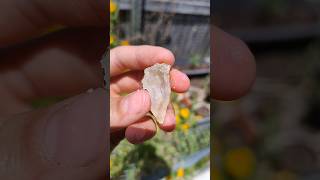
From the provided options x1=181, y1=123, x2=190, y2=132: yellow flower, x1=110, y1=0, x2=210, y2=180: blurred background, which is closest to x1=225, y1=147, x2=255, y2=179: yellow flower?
x1=110, y1=0, x2=210, y2=180: blurred background

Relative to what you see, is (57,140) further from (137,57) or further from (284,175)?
(284,175)

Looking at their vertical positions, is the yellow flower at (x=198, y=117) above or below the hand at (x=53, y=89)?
below

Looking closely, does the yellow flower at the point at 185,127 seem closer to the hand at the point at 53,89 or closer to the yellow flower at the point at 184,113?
the yellow flower at the point at 184,113

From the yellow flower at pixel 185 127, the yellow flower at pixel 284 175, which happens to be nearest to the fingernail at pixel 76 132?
the yellow flower at pixel 284 175

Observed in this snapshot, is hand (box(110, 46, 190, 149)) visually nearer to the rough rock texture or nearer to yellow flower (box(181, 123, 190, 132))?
the rough rock texture

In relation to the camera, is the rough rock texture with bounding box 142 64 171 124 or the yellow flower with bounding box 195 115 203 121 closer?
the rough rock texture with bounding box 142 64 171 124

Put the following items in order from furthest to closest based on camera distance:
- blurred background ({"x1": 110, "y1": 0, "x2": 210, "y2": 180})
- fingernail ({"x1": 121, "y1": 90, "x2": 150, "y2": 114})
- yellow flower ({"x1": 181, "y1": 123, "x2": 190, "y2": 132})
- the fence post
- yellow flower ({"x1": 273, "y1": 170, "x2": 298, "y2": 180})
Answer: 1. the fence post
2. yellow flower ({"x1": 181, "y1": 123, "x2": 190, "y2": 132})
3. blurred background ({"x1": 110, "y1": 0, "x2": 210, "y2": 180})
4. yellow flower ({"x1": 273, "y1": 170, "x2": 298, "y2": 180})
5. fingernail ({"x1": 121, "y1": 90, "x2": 150, "y2": 114})

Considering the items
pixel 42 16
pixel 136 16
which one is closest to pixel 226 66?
pixel 42 16

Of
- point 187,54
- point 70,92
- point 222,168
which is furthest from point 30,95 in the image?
point 187,54
